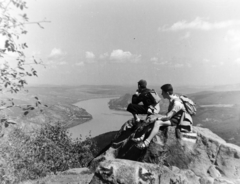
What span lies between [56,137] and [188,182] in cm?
1850

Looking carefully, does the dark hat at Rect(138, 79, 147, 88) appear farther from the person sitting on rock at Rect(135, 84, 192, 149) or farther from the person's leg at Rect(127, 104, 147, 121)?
the person sitting on rock at Rect(135, 84, 192, 149)

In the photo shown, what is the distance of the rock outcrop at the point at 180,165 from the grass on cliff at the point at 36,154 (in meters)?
3.92

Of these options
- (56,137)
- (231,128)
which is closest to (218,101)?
(231,128)

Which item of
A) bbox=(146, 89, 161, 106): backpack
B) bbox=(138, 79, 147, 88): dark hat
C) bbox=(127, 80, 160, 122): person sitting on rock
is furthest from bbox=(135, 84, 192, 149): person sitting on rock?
bbox=(138, 79, 147, 88): dark hat

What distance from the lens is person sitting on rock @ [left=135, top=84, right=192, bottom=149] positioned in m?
8.71

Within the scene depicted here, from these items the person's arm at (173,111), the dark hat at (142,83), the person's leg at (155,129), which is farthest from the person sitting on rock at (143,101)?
the person's arm at (173,111)

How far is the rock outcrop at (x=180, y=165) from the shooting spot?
6.71m

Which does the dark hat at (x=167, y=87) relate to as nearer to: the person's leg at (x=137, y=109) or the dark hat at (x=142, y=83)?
the dark hat at (x=142, y=83)

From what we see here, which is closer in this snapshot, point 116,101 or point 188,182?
point 188,182

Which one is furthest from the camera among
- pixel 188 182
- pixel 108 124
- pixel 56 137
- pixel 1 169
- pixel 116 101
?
pixel 116 101

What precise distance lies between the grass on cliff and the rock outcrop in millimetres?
3916

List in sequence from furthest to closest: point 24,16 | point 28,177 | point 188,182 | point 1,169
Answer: point 28,177 < point 1,169 < point 188,182 < point 24,16

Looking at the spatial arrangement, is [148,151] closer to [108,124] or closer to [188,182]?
[188,182]

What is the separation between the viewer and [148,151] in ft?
29.5
